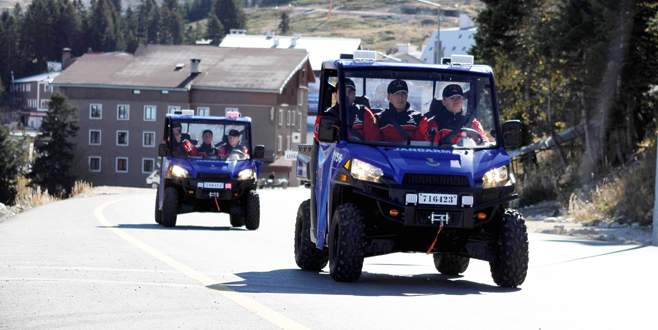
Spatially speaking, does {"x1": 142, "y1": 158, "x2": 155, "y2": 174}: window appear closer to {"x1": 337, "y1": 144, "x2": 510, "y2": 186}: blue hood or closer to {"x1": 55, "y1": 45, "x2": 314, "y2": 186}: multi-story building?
{"x1": 55, "y1": 45, "x2": 314, "y2": 186}: multi-story building

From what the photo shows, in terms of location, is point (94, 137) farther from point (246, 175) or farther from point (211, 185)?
point (211, 185)

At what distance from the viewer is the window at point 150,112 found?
129 meters

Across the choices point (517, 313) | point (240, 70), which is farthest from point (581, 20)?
point (240, 70)

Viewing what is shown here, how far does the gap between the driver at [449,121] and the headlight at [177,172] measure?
13.9 metres

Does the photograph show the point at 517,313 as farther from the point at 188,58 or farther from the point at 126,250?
the point at 188,58

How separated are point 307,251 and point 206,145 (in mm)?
13333

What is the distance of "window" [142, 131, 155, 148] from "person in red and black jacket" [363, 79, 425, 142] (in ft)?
374

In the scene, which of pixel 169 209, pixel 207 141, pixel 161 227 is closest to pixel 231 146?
pixel 207 141

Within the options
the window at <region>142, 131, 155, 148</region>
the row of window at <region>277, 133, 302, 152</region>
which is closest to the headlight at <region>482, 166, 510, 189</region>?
the row of window at <region>277, 133, 302, 152</region>

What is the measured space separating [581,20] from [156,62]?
9402cm

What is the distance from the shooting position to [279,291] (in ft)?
42.8

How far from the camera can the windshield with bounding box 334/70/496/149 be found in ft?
48.2

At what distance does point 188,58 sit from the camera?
134000 millimetres

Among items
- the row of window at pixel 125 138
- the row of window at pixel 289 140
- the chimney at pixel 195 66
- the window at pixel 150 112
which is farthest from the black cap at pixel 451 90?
the chimney at pixel 195 66
